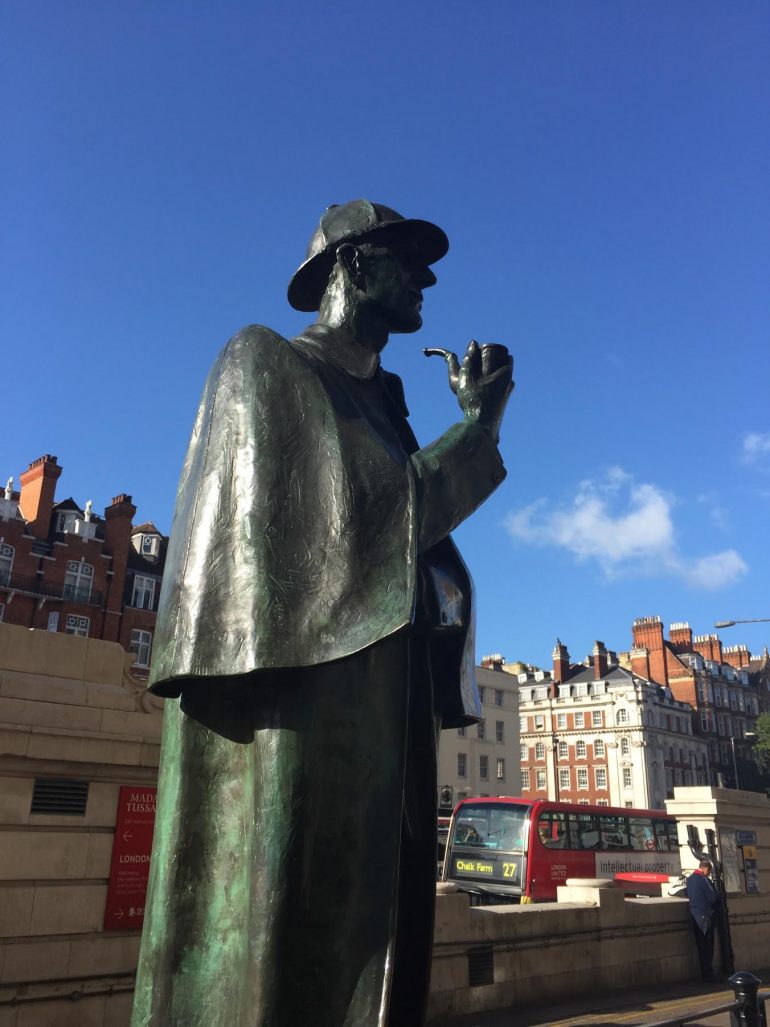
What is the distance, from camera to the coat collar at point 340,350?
2621 mm

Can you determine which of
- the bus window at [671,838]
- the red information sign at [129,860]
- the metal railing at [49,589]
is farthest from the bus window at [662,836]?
the metal railing at [49,589]

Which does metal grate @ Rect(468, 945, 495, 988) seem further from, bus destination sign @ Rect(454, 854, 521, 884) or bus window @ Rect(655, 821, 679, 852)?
bus window @ Rect(655, 821, 679, 852)

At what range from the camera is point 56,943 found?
9266mm

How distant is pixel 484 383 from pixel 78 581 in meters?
44.1

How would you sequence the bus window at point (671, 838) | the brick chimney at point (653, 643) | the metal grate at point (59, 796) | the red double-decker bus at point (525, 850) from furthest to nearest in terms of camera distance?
1. the brick chimney at point (653, 643)
2. the bus window at point (671, 838)
3. the red double-decker bus at point (525, 850)
4. the metal grate at point (59, 796)

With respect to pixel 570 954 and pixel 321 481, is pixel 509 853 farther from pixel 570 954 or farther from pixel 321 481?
pixel 321 481

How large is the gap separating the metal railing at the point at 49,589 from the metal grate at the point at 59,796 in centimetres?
3402

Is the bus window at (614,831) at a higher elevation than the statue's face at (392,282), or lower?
lower

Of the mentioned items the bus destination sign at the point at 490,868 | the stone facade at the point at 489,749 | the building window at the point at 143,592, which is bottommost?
the bus destination sign at the point at 490,868

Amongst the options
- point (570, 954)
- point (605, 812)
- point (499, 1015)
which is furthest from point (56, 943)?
point (605, 812)

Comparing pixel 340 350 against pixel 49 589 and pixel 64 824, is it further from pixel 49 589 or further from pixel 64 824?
pixel 49 589

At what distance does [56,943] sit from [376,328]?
8.95 metres

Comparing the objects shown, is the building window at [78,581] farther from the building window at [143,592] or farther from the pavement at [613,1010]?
the pavement at [613,1010]

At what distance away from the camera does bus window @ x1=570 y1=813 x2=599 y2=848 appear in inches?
1021
